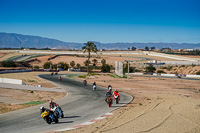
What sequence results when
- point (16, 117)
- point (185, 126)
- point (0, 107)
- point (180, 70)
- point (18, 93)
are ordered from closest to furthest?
point (185, 126), point (16, 117), point (0, 107), point (18, 93), point (180, 70)

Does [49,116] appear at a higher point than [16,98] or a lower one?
higher

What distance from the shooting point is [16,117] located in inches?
762

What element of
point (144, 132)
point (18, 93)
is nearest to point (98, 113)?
point (144, 132)

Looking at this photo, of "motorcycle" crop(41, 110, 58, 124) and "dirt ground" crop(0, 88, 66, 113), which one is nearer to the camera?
"motorcycle" crop(41, 110, 58, 124)

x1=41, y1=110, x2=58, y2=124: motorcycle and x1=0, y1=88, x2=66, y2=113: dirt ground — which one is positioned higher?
x1=41, y1=110, x2=58, y2=124: motorcycle

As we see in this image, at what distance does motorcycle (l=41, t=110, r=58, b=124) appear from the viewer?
16672mm

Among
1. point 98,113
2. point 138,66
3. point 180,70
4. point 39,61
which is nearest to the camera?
point 98,113

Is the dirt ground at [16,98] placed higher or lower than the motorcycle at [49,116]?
lower

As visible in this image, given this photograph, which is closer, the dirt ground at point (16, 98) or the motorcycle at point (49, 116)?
the motorcycle at point (49, 116)

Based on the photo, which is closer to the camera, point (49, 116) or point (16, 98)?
point (49, 116)

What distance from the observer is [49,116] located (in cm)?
1691

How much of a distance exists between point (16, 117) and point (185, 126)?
1150 cm

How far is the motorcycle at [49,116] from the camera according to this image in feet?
54.7

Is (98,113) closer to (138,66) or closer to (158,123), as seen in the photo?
(158,123)
